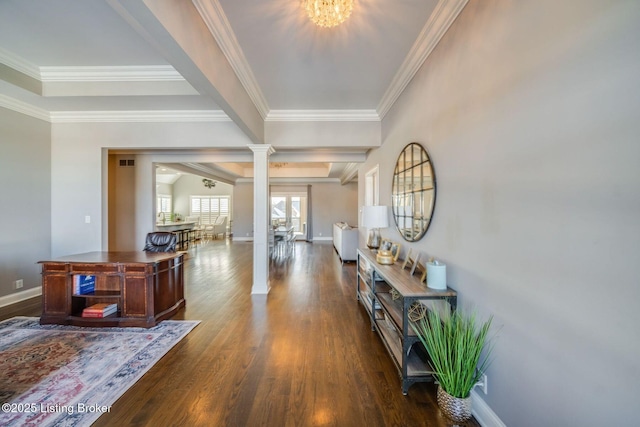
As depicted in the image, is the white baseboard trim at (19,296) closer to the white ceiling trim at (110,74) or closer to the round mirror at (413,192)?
the white ceiling trim at (110,74)

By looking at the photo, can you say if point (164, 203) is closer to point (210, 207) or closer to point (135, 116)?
point (210, 207)

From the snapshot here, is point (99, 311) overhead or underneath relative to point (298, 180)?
underneath

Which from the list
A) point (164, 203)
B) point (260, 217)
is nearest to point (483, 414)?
point (260, 217)

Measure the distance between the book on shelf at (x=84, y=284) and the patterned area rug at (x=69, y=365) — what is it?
1.33 feet

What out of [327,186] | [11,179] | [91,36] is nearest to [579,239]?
[91,36]

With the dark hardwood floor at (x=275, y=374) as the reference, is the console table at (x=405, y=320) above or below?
above

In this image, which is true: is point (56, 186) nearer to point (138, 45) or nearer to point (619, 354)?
point (138, 45)

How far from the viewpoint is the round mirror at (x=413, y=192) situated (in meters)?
2.23

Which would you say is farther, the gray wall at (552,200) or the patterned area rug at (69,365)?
the patterned area rug at (69,365)

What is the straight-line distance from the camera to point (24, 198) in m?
3.59

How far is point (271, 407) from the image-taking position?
1.71 meters

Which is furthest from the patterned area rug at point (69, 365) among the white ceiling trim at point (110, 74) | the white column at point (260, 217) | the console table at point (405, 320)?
the white ceiling trim at point (110, 74)

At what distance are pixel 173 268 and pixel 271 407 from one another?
235 cm

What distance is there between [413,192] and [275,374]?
2177 mm
